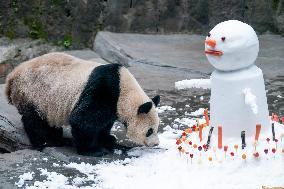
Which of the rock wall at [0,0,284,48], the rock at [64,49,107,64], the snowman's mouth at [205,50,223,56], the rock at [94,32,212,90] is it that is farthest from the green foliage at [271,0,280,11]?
the snowman's mouth at [205,50,223,56]

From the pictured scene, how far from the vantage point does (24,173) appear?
502 cm

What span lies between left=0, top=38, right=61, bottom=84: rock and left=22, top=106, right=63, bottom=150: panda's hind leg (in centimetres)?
472

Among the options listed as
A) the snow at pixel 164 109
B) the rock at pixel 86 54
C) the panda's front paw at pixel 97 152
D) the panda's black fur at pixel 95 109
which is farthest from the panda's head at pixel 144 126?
the rock at pixel 86 54

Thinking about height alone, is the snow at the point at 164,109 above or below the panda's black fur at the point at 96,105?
below

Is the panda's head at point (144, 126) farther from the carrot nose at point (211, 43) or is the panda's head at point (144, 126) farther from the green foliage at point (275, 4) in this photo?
the green foliage at point (275, 4)

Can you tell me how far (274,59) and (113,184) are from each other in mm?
5252

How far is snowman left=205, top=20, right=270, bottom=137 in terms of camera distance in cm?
499

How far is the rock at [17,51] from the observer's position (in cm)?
1062

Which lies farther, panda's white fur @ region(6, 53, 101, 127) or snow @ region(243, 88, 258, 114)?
panda's white fur @ region(6, 53, 101, 127)

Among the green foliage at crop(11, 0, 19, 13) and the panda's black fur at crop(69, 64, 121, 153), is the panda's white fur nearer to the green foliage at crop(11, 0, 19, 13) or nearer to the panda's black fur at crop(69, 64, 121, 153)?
the panda's black fur at crop(69, 64, 121, 153)

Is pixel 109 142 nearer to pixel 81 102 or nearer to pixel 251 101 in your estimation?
pixel 81 102

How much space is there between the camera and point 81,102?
560 centimetres

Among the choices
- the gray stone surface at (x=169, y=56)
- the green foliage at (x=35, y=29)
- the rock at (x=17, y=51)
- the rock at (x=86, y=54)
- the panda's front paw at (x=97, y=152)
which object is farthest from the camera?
the green foliage at (x=35, y=29)

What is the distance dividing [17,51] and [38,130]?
501cm
